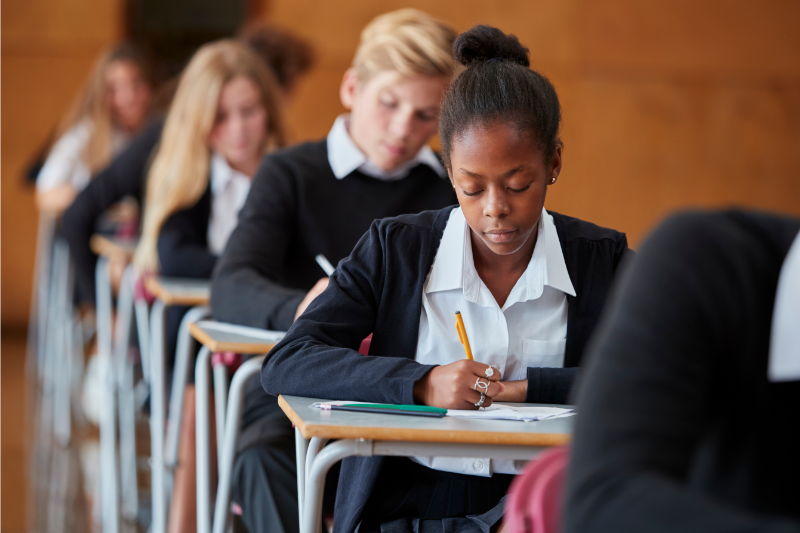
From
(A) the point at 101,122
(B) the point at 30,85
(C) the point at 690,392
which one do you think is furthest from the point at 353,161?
(B) the point at 30,85

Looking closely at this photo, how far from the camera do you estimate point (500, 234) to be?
1.28 metres

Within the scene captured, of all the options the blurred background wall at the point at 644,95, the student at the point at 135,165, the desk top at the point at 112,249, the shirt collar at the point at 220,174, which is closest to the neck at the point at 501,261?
the shirt collar at the point at 220,174

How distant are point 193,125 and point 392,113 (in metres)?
1.03

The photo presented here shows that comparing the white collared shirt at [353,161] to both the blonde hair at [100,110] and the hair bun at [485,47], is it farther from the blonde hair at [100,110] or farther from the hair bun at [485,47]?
the blonde hair at [100,110]

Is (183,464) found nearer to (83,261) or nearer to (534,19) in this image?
(83,261)

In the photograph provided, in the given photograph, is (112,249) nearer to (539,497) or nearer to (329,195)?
(329,195)

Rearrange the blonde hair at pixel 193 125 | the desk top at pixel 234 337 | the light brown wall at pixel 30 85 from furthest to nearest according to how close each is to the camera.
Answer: the light brown wall at pixel 30 85, the blonde hair at pixel 193 125, the desk top at pixel 234 337

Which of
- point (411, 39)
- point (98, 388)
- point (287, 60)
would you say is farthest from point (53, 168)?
point (411, 39)

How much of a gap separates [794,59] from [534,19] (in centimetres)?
215

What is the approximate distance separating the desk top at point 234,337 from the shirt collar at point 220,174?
3.21ft

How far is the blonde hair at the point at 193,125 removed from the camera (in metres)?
2.74

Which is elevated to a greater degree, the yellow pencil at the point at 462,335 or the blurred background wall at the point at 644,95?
the blurred background wall at the point at 644,95

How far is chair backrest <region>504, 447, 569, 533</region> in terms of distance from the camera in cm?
78

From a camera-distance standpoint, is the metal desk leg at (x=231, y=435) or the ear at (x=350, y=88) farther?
the ear at (x=350, y=88)
